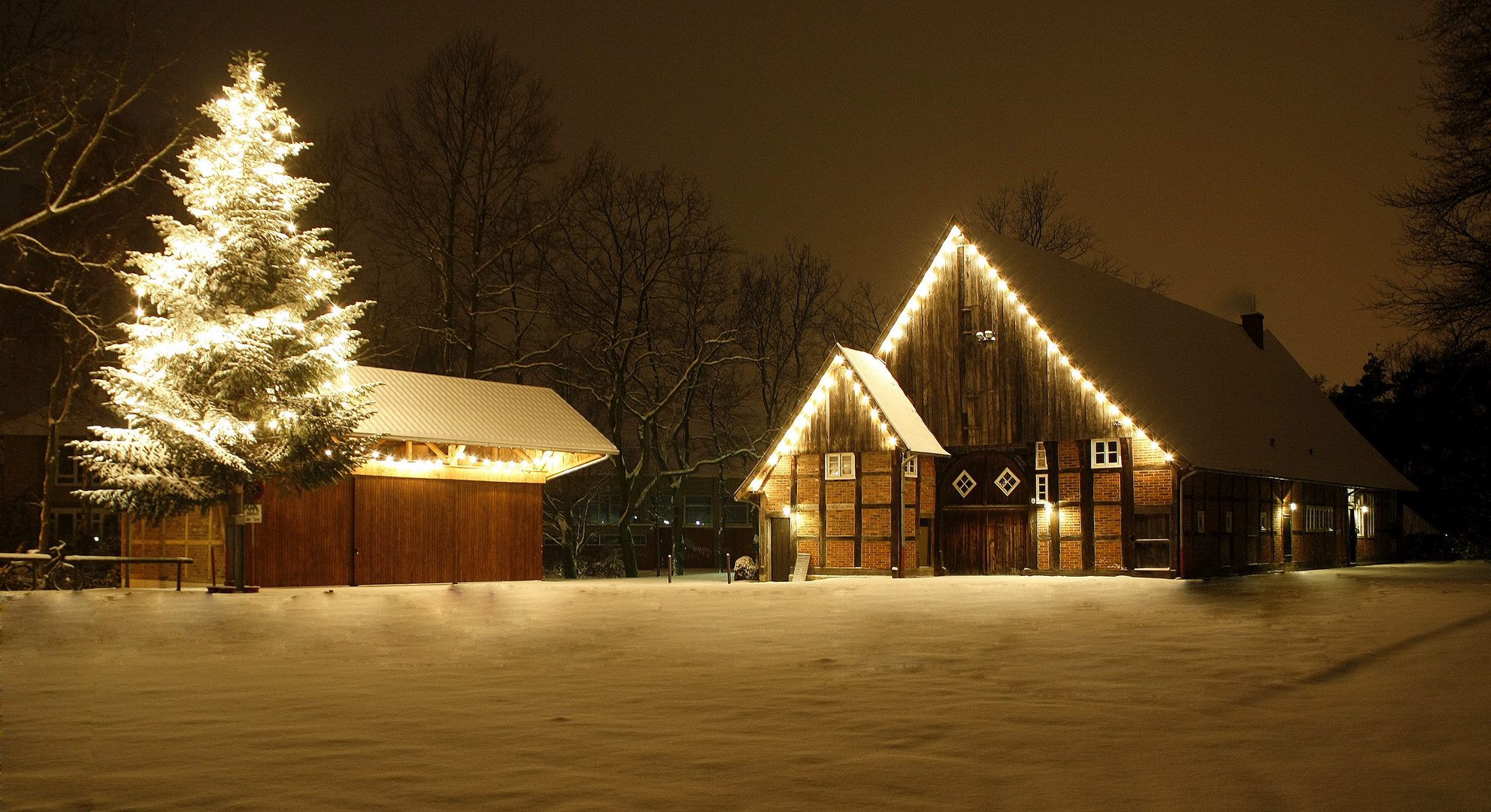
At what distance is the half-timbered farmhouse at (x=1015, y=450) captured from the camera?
33.1 metres

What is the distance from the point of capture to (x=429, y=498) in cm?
3094

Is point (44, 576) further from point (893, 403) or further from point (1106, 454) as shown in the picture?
point (1106, 454)

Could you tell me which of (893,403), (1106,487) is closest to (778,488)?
(893,403)

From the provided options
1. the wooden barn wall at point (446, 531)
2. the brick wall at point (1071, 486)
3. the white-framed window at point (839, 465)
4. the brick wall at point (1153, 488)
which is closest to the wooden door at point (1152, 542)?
the brick wall at point (1153, 488)

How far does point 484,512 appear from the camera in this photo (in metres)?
32.3

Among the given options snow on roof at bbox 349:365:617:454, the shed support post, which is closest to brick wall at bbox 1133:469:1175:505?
the shed support post

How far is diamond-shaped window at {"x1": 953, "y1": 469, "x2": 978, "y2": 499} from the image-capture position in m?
36.0

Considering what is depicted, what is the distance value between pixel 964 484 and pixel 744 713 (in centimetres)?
2732

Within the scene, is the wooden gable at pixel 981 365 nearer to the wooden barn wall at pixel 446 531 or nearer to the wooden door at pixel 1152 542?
the wooden door at pixel 1152 542

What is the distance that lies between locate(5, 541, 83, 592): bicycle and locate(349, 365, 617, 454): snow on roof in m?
6.82

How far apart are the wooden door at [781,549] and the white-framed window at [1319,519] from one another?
57.8 ft

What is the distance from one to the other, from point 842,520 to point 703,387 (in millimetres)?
19012

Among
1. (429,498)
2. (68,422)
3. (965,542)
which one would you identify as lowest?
(965,542)

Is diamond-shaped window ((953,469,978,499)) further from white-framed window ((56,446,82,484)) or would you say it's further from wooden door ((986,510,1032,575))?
white-framed window ((56,446,82,484))
